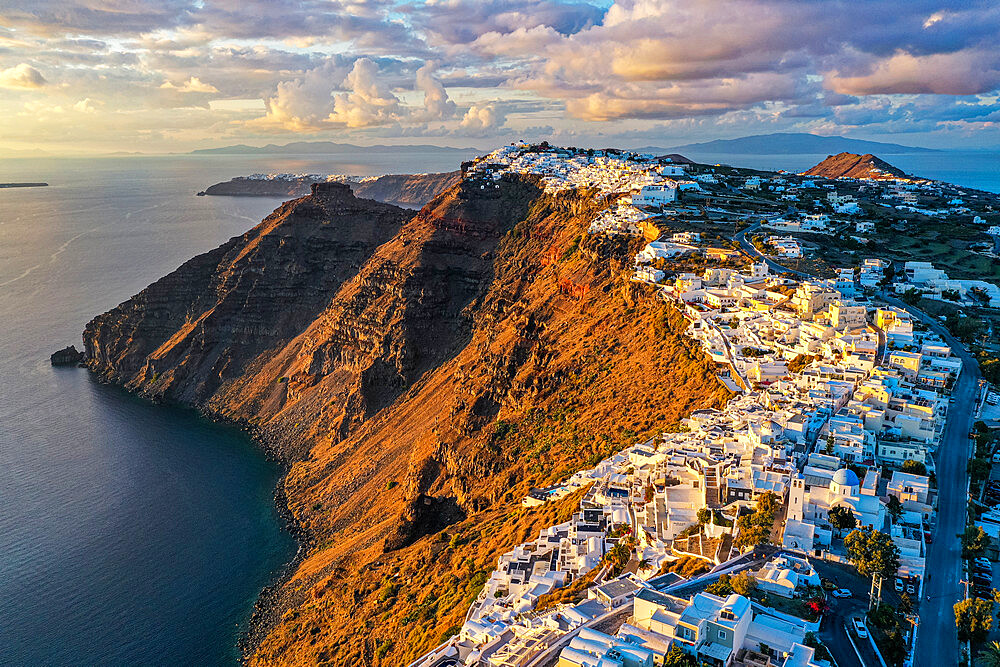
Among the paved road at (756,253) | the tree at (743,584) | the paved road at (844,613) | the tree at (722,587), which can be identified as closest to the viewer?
the paved road at (844,613)

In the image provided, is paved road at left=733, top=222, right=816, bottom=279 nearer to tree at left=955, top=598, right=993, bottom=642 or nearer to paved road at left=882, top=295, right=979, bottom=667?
paved road at left=882, top=295, right=979, bottom=667

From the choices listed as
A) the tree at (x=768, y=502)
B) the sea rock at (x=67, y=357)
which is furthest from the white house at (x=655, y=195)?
the sea rock at (x=67, y=357)

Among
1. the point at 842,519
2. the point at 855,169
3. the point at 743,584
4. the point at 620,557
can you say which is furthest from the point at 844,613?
the point at 855,169

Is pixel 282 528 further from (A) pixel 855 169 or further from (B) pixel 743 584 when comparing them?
(A) pixel 855 169

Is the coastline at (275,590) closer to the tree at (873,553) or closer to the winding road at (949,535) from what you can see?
the tree at (873,553)

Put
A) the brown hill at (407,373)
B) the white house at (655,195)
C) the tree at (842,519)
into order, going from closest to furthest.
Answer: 1. the tree at (842,519)
2. the brown hill at (407,373)
3. the white house at (655,195)

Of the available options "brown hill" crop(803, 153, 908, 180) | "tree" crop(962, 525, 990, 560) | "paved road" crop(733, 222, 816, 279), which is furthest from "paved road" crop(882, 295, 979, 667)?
"brown hill" crop(803, 153, 908, 180)
